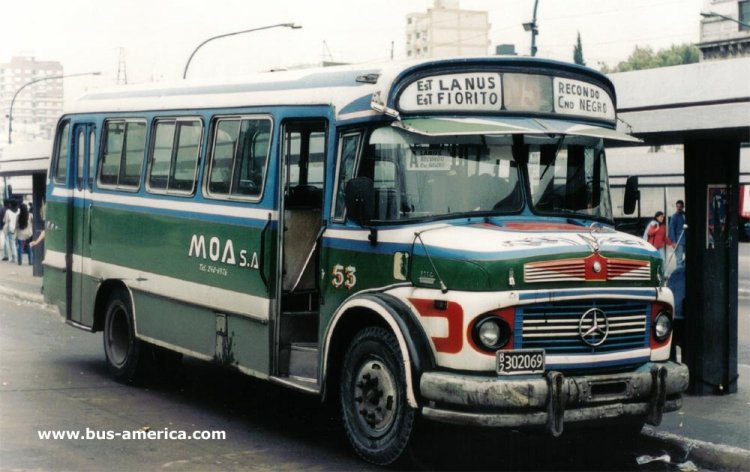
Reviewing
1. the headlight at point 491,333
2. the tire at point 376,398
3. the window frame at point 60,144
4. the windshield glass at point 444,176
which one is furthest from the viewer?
the window frame at point 60,144

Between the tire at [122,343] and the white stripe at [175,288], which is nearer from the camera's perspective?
the white stripe at [175,288]

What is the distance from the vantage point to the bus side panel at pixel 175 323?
10.2 metres

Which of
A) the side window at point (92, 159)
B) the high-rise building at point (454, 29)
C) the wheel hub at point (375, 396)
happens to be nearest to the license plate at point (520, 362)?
the wheel hub at point (375, 396)

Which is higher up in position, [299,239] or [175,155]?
[175,155]

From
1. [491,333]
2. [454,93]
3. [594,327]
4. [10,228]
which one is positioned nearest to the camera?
[491,333]

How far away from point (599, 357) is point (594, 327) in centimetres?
20

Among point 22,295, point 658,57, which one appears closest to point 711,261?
point 22,295

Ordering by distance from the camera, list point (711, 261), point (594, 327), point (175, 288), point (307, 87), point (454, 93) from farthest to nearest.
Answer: point (711, 261) → point (175, 288) → point (307, 87) → point (454, 93) → point (594, 327)

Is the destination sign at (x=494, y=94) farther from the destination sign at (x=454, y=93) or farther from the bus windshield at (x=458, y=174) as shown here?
the bus windshield at (x=458, y=174)

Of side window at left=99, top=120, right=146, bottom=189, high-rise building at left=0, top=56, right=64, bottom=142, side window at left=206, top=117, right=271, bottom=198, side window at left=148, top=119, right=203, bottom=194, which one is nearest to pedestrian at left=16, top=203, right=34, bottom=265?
side window at left=99, top=120, right=146, bottom=189

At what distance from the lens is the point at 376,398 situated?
803cm

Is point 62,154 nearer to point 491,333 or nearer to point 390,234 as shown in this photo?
point 390,234

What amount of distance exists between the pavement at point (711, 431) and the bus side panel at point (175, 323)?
3.76 m

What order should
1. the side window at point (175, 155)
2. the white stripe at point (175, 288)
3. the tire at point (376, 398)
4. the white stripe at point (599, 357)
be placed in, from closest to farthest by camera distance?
1. the white stripe at point (599, 357)
2. the tire at point (376, 398)
3. the white stripe at point (175, 288)
4. the side window at point (175, 155)
